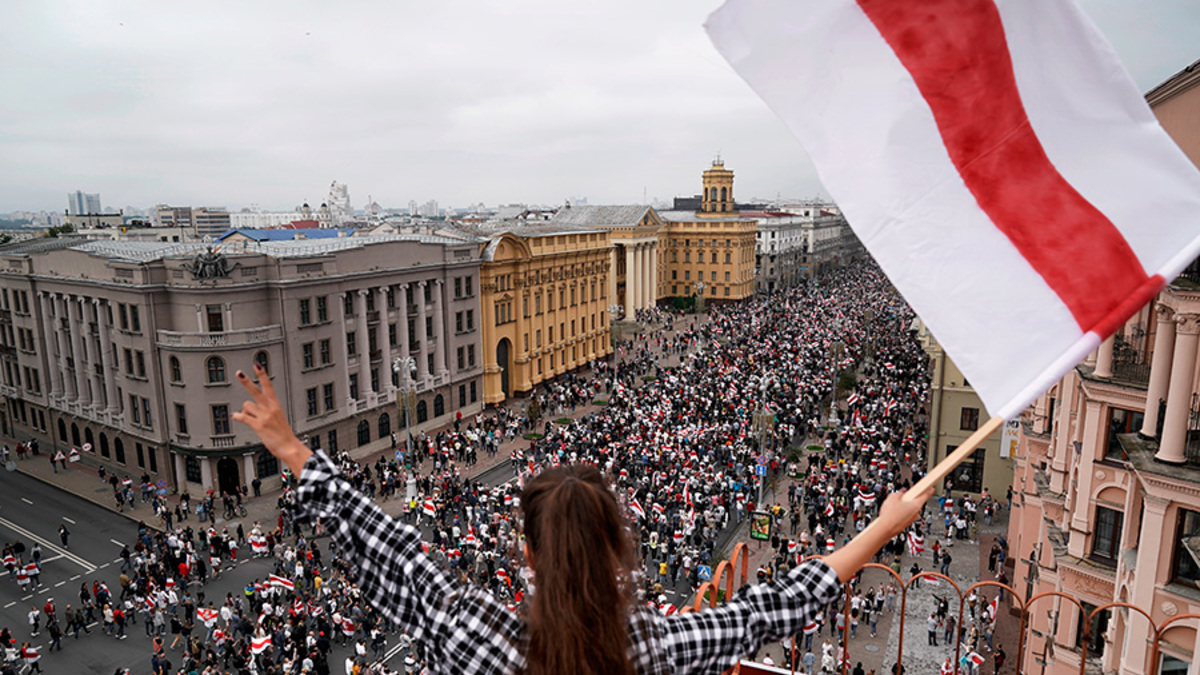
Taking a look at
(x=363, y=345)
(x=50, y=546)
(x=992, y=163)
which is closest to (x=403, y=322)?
(x=363, y=345)

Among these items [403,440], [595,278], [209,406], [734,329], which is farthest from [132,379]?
[734,329]

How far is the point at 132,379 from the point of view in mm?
34750

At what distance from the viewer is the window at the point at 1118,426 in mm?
16656

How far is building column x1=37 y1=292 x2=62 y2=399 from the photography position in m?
40.1

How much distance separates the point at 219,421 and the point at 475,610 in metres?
35.0

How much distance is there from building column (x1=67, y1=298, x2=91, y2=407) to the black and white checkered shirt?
1669 inches

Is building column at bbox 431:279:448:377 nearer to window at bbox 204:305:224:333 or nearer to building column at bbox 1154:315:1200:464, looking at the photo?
window at bbox 204:305:224:333

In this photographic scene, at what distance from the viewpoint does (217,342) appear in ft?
108

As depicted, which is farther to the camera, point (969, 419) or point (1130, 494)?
point (969, 419)

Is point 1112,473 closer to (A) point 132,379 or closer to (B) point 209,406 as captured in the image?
(B) point 209,406

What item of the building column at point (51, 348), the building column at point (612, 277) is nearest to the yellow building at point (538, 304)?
the building column at point (612, 277)

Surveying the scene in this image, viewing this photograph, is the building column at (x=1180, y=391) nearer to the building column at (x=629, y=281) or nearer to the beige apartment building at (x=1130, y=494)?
the beige apartment building at (x=1130, y=494)

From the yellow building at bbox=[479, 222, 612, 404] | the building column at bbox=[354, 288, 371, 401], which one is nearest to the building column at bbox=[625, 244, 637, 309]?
the yellow building at bbox=[479, 222, 612, 404]

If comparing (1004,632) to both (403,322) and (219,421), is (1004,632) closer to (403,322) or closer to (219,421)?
(219,421)
